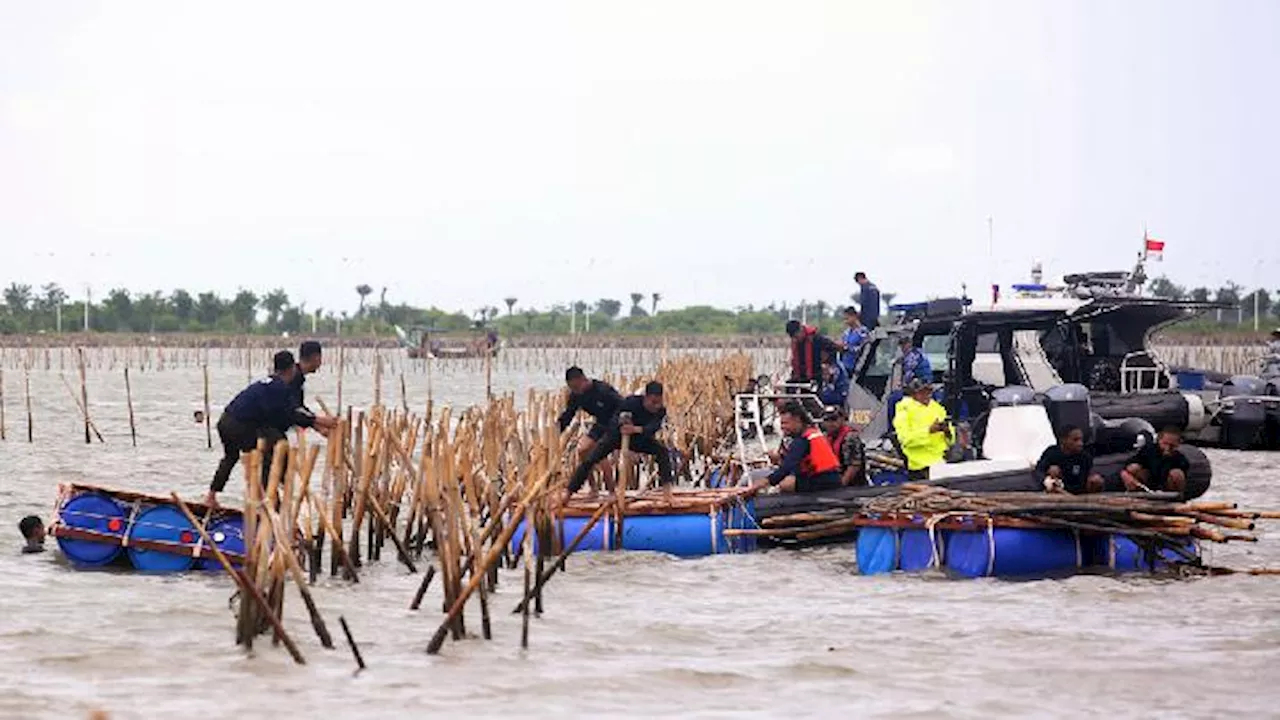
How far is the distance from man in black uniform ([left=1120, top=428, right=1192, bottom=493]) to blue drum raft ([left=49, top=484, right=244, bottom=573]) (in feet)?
22.3

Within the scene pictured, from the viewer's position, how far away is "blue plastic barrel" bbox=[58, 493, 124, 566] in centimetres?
1273

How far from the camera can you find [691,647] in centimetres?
1002

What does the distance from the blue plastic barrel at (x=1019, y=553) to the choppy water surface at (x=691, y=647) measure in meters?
0.29

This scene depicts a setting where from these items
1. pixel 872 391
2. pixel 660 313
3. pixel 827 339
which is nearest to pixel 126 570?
pixel 872 391

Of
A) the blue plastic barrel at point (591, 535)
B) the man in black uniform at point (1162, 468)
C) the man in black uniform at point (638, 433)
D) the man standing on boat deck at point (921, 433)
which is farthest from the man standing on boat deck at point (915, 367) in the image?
the blue plastic barrel at point (591, 535)

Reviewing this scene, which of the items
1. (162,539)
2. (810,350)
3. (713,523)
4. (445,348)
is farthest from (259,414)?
(445,348)

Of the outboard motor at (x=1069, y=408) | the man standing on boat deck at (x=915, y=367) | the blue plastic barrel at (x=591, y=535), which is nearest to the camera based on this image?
the blue plastic barrel at (x=591, y=535)

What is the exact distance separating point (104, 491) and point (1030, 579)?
6539 mm

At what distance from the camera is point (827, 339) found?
21.5m

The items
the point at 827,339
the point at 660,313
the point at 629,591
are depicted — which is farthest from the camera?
the point at 660,313

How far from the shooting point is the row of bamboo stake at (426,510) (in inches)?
354

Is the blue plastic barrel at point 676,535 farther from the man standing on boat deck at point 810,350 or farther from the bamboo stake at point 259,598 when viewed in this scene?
the man standing on boat deck at point 810,350

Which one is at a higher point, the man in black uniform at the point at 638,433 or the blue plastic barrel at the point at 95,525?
the man in black uniform at the point at 638,433

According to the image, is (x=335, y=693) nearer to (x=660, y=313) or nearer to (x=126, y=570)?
(x=126, y=570)
